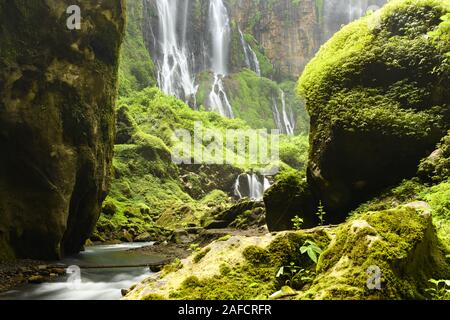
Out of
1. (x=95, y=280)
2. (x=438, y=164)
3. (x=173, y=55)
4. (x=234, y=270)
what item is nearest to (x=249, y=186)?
(x=173, y=55)

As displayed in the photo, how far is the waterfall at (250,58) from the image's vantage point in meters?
73.1

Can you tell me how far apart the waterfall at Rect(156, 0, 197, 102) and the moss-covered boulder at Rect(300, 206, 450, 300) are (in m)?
52.3

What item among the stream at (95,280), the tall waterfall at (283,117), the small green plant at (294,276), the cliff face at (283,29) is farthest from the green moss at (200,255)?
the cliff face at (283,29)

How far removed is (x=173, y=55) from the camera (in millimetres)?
57906

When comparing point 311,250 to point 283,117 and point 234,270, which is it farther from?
point 283,117

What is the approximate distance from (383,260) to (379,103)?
7.49 meters

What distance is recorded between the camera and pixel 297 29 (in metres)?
81.3

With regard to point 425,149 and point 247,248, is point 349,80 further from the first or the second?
point 247,248

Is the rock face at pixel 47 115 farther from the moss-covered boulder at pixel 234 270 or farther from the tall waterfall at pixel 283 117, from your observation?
the tall waterfall at pixel 283 117

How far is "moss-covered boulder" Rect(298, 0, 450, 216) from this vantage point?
949 cm

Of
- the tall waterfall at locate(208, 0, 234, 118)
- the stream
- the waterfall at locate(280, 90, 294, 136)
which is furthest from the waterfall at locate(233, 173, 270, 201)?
the waterfall at locate(280, 90, 294, 136)

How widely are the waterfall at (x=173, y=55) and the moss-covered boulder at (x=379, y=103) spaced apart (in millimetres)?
45249

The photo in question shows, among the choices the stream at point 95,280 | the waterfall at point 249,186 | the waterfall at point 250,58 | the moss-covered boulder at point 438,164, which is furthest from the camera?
the waterfall at point 250,58

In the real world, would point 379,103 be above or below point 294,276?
above
